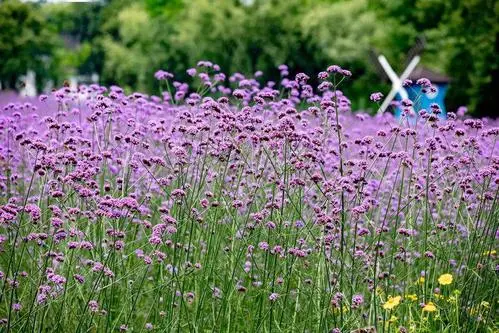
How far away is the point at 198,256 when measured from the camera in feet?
16.4

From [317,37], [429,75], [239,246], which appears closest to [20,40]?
[317,37]

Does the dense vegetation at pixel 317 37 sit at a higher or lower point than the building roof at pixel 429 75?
higher

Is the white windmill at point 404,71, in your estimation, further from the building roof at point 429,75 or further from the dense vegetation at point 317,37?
the building roof at point 429,75

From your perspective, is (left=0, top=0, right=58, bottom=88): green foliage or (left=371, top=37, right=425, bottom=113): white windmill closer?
(left=371, top=37, right=425, bottom=113): white windmill

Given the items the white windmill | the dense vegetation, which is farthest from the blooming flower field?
the white windmill

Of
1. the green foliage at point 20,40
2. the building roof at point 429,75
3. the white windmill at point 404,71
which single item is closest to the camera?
the white windmill at point 404,71

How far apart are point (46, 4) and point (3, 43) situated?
73.1 feet

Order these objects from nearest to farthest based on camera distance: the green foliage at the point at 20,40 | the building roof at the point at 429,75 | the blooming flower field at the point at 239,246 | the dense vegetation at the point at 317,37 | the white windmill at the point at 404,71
Result: 1. the blooming flower field at the point at 239,246
2. the dense vegetation at the point at 317,37
3. the white windmill at the point at 404,71
4. the building roof at the point at 429,75
5. the green foliage at the point at 20,40

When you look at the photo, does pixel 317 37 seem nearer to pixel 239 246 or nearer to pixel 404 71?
pixel 404 71

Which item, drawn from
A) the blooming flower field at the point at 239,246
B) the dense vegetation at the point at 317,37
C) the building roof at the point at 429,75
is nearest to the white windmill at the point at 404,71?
the dense vegetation at the point at 317,37

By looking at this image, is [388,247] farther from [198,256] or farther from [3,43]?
[3,43]

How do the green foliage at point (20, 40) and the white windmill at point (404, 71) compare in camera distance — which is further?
the green foliage at point (20, 40)

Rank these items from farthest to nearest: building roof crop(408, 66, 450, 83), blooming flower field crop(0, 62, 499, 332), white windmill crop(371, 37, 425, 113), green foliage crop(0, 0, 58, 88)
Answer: green foliage crop(0, 0, 58, 88)
building roof crop(408, 66, 450, 83)
white windmill crop(371, 37, 425, 113)
blooming flower field crop(0, 62, 499, 332)

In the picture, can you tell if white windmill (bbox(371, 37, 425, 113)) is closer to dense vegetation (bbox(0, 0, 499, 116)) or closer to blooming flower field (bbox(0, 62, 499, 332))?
dense vegetation (bbox(0, 0, 499, 116))
